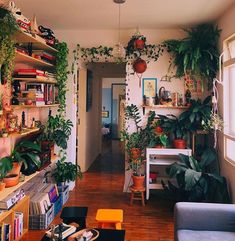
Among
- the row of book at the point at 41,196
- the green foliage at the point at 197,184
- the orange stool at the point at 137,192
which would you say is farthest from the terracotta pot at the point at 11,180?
the green foliage at the point at 197,184

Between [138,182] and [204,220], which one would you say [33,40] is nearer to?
[138,182]

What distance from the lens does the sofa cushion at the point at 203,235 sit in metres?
2.21

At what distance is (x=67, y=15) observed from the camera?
12.4ft

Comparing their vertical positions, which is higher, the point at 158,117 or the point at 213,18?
the point at 213,18

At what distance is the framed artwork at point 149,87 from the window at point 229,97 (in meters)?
1.09

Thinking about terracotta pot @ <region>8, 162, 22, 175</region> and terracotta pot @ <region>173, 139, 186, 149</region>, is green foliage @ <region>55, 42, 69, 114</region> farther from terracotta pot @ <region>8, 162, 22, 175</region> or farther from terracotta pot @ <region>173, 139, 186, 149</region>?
terracotta pot @ <region>173, 139, 186, 149</region>

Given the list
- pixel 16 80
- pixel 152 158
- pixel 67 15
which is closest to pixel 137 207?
pixel 152 158

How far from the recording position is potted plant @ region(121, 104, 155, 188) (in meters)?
4.21

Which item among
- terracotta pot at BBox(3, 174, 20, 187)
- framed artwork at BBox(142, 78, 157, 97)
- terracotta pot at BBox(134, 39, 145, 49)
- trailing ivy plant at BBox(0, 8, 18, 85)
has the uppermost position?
terracotta pot at BBox(134, 39, 145, 49)

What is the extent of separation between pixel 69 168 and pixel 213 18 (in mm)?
2936

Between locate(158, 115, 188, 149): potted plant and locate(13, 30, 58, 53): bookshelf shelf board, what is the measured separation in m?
1.98

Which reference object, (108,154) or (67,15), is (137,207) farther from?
(108,154)

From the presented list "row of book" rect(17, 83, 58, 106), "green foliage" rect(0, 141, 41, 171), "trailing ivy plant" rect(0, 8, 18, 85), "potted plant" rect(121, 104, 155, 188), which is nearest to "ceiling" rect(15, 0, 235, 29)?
"trailing ivy plant" rect(0, 8, 18, 85)

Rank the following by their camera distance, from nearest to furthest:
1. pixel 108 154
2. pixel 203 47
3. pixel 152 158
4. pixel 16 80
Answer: pixel 16 80 → pixel 203 47 → pixel 152 158 → pixel 108 154
